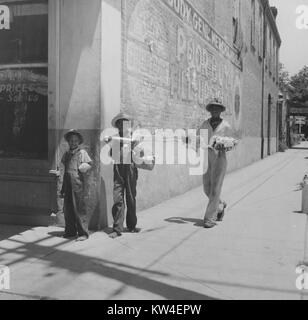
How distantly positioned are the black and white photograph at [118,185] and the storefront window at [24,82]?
2 cm

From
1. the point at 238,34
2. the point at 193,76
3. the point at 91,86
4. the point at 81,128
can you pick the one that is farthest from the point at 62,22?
the point at 238,34

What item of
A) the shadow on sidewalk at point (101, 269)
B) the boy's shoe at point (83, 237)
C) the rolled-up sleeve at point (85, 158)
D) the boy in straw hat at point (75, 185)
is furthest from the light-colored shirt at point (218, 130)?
the shadow on sidewalk at point (101, 269)

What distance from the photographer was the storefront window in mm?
7148

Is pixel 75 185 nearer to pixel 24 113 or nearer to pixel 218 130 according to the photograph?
pixel 24 113

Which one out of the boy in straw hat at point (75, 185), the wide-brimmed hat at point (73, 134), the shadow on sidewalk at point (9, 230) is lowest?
the shadow on sidewalk at point (9, 230)

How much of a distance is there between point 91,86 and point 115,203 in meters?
1.68

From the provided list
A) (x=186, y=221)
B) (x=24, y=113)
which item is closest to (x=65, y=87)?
(x=24, y=113)

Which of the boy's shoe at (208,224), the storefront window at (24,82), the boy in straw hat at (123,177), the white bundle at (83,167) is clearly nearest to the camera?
the white bundle at (83,167)

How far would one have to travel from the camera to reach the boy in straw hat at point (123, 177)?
6595mm

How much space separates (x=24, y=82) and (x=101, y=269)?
3.48 m

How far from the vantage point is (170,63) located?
33.3ft

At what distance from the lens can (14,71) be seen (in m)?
7.31

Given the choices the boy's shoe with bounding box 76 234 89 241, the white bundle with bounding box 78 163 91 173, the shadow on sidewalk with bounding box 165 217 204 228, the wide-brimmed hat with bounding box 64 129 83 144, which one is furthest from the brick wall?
the boy's shoe with bounding box 76 234 89 241

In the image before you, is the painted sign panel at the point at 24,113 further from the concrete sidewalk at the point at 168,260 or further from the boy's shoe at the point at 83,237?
the boy's shoe at the point at 83,237
